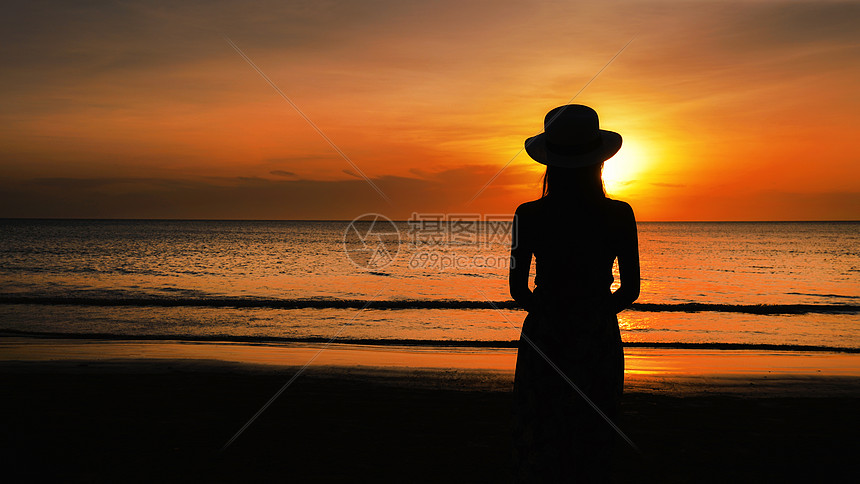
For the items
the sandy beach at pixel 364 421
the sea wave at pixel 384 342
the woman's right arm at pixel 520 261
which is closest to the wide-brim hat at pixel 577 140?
the woman's right arm at pixel 520 261

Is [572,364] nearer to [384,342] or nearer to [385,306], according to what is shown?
[384,342]

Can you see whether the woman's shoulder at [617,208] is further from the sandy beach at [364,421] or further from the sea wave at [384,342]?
the sea wave at [384,342]

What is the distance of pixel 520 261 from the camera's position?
2789mm

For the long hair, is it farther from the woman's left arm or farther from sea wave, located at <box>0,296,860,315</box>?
sea wave, located at <box>0,296,860,315</box>

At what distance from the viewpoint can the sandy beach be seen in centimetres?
494

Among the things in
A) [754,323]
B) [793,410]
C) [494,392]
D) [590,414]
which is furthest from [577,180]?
[754,323]

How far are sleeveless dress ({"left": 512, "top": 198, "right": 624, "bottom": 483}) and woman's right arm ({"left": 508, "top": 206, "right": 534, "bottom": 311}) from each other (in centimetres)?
6

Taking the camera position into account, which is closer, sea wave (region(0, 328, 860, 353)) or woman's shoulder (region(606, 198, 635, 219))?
woman's shoulder (region(606, 198, 635, 219))

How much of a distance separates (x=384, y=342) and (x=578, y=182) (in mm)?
11770

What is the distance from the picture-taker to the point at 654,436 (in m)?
5.93

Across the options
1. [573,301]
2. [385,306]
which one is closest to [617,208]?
[573,301]

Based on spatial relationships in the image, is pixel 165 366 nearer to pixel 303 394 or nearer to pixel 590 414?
pixel 303 394

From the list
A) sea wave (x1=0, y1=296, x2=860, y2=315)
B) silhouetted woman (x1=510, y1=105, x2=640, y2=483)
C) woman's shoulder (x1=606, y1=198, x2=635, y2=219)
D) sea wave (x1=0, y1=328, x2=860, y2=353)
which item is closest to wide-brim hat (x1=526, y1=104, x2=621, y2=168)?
silhouetted woman (x1=510, y1=105, x2=640, y2=483)

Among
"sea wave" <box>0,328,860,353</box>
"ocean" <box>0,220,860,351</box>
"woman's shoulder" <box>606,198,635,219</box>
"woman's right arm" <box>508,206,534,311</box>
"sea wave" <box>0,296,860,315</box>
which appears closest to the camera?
"woman's shoulder" <box>606,198,635,219</box>
